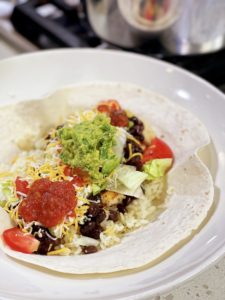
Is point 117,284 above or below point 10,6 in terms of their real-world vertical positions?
above

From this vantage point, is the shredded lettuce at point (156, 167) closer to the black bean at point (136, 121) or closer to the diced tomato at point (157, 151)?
the diced tomato at point (157, 151)

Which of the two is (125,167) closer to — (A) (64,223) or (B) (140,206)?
(B) (140,206)

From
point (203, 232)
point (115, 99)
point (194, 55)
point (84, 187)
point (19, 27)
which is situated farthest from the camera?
point (19, 27)

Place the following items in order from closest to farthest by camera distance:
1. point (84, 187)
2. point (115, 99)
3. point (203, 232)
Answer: point (203, 232) → point (84, 187) → point (115, 99)

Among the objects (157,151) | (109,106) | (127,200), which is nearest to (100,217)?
(127,200)

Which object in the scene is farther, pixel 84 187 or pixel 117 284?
pixel 84 187

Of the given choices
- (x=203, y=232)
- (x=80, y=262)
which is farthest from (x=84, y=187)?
(x=203, y=232)

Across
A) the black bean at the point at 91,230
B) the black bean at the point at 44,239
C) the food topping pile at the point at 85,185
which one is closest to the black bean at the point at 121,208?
the food topping pile at the point at 85,185

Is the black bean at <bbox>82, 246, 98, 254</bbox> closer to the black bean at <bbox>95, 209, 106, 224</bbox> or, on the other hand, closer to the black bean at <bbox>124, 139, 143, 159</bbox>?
the black bean at <bbox>95, 209, 106, 224</bbox>
